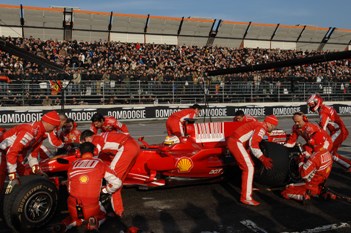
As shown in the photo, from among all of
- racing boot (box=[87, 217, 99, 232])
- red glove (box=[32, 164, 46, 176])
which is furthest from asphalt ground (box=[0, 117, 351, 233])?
red glove (box=[32, 164, 46, 176])

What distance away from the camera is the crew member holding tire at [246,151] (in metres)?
6.59

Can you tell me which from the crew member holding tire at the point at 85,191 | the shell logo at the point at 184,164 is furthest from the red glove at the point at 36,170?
the shell logo at the point at 184,164

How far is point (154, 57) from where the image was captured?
92.0 feet

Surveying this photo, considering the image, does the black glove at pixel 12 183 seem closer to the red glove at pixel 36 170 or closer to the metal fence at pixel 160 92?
the red glove at pixel 36 170

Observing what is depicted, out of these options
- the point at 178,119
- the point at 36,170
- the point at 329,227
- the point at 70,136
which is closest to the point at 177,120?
Answer: the point at 178,119

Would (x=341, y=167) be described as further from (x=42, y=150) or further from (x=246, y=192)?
(x=42, y=150)

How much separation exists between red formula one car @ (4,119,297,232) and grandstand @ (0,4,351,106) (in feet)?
26.0

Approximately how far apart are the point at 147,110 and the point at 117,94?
2.05 m

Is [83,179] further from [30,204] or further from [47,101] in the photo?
[47,101]

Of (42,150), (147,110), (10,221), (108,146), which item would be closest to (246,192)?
(108,146)

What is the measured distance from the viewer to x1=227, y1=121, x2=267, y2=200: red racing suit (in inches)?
260

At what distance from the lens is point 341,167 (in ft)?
30.2

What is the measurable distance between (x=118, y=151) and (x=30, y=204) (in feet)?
4.67

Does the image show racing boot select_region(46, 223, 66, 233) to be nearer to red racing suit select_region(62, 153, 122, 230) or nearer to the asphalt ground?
red racing suit select_region(62, 153, 122, 230)
